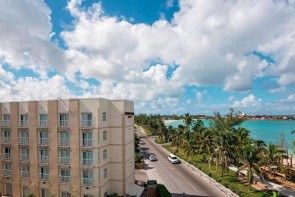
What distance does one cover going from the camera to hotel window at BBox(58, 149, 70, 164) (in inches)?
1612

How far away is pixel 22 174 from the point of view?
44.2 meters

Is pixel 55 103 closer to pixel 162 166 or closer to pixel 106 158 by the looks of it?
pixel 106 158

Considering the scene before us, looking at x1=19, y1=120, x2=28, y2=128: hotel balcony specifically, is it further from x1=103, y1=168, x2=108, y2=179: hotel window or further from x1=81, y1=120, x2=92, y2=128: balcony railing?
x1=103, y1=168, x2=108, y2=179: hotel window

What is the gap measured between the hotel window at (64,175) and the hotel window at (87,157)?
290 centimetres

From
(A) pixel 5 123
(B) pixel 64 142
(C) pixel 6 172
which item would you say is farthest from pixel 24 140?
(B) pixel 64 142

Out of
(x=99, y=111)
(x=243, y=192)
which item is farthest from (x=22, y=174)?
(x=243, y=192)

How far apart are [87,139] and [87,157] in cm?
248

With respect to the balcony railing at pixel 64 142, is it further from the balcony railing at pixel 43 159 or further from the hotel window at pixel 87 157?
the balcony railing at pixel 43 159

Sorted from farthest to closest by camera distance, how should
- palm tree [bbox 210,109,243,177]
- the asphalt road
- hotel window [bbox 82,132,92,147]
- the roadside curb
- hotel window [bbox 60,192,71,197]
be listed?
1. palm tree [bbox 210,109,243,177]
2. the asphalt road
3. the roadside curb
4. hotel window [bbox 60,192,71,197]
5. hotel window [bbox 82,132,92,147]

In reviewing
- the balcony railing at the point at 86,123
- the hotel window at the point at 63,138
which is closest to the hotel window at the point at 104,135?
the balcony railing at the point at 86,123

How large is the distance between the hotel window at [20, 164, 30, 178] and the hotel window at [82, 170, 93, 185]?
960cm

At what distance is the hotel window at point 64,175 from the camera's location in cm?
4103

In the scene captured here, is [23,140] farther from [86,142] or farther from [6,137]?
[86,142]

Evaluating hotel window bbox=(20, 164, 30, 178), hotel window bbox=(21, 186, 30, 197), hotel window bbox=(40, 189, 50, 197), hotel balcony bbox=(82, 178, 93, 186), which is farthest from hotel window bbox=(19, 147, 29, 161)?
hotel balcony bbox=(82, 178, 93, 186)
